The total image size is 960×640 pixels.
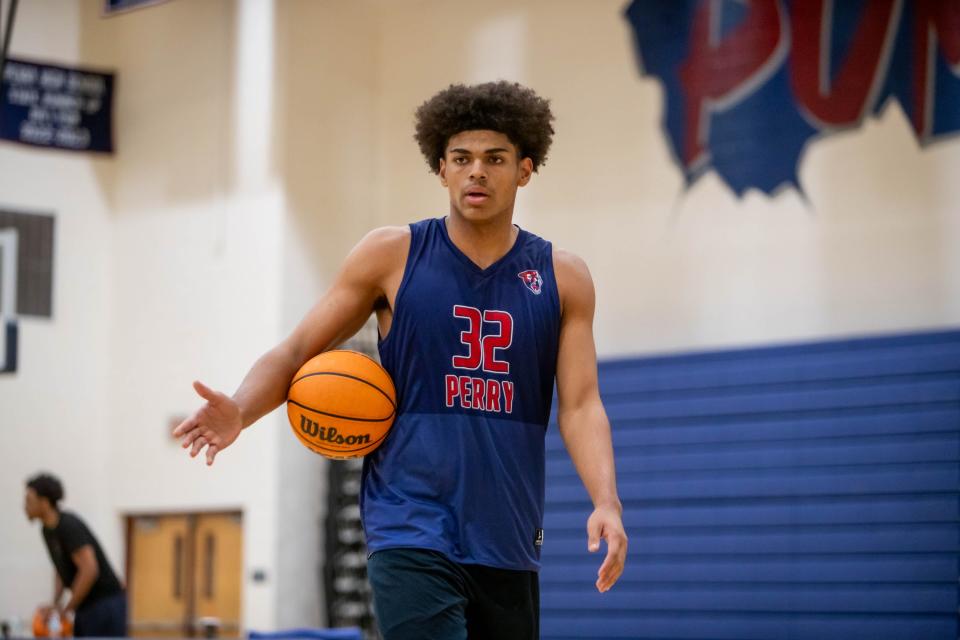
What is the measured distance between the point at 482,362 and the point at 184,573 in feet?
33.4

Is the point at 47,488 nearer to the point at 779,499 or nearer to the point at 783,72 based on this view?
the point at 779,499

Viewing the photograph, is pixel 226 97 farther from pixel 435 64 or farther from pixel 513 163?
pixel 513 163

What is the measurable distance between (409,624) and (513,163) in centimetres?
118

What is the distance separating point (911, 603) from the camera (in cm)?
903

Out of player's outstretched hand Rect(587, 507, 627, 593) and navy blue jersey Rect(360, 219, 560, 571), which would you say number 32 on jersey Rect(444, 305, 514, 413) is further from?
player's outstretched hand Rect(587, 507, 627, 593)

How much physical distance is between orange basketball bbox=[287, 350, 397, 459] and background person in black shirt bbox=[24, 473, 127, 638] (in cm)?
591

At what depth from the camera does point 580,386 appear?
138 inches

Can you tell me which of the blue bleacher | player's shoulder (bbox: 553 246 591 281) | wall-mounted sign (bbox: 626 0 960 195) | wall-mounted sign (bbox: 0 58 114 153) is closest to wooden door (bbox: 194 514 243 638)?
the blue bleacher

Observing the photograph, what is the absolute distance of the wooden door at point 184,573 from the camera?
12.5 meters

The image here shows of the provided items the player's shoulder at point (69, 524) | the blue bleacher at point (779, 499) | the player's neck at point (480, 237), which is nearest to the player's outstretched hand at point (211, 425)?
the player's neck at point (480, 237)

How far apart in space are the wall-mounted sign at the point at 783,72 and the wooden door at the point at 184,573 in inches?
217

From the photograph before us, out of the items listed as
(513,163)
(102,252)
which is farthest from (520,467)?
(102,252)

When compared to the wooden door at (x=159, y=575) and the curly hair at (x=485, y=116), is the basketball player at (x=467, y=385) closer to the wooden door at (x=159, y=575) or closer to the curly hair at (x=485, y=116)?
the curly hair at (x=485, y=116)

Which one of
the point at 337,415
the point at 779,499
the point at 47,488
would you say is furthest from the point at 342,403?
the point at 779,499
